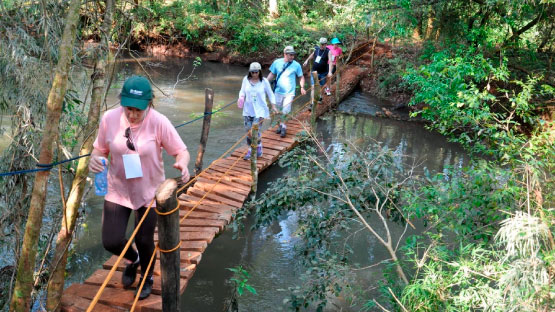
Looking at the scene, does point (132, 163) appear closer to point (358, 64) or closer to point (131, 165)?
point (131, 165)

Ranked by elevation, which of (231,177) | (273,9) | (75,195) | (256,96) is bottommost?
(231,177)

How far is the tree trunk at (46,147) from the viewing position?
9.57 feet

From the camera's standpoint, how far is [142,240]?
122 inches

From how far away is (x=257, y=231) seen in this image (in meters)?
6.09

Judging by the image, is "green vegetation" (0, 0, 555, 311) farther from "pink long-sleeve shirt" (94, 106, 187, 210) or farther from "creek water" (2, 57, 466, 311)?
"pink long-sleeve shirt" (94, 106, 187, 210)

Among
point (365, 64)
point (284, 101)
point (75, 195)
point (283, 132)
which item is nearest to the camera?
point (75, 195)

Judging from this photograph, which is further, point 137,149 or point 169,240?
point 137,149

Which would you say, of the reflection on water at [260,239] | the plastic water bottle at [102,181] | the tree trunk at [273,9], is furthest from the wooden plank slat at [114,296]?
the tree trunk at [273,9]

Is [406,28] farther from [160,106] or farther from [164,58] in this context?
[164,58]

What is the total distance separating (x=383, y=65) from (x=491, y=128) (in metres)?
10.2

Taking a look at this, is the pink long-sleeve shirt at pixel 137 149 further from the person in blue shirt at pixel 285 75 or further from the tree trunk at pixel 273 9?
the tree trunk at pixel 273 9

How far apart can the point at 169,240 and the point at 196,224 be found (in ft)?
7.41

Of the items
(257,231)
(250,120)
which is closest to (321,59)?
(250,120)

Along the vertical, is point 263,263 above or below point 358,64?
below
